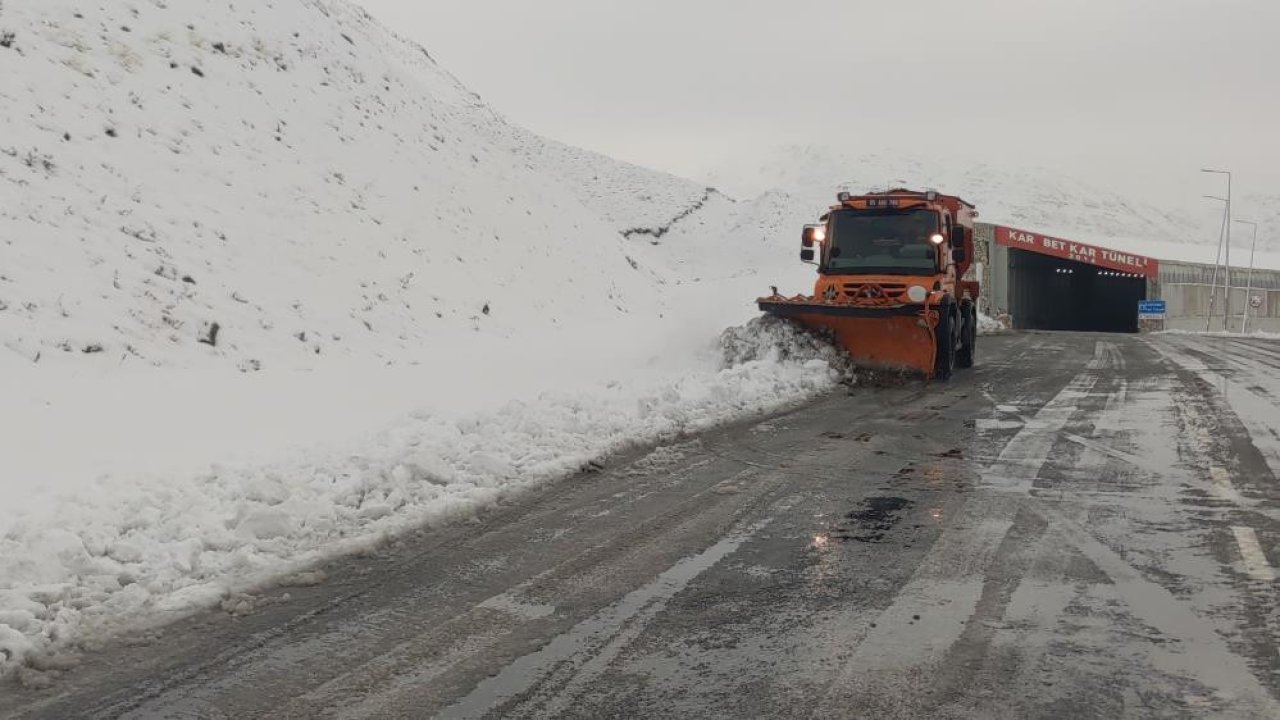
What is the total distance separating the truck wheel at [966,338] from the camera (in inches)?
629

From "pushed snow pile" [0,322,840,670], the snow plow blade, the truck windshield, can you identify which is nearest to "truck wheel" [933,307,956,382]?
the snow plow blade

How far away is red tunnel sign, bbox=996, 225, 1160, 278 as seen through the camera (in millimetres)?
41531

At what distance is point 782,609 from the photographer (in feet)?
13.2

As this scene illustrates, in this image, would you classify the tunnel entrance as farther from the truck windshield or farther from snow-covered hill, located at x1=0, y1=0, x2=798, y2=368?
the truck windshield

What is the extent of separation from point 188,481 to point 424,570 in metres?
1.98

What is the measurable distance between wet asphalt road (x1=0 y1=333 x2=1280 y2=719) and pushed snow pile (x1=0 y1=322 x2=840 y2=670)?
266 mm

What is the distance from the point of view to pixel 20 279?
1041 cm

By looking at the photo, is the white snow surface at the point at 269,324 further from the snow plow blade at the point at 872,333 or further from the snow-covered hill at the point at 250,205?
the snow plow blade at the point at 872,333

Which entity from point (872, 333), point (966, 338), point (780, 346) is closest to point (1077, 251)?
point (966, 338)

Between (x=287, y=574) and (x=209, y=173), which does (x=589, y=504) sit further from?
(x=209, y=173)

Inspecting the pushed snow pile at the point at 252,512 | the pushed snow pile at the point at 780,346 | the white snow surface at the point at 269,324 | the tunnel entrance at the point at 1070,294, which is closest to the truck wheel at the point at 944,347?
the pushed snow pile at the point at 780,346

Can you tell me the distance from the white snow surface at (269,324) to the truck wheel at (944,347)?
199 centimetres

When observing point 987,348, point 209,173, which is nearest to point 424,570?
point 209,173

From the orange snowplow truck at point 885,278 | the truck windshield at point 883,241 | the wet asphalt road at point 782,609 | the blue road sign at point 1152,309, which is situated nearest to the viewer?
the wet asphalt road at point 782,609
